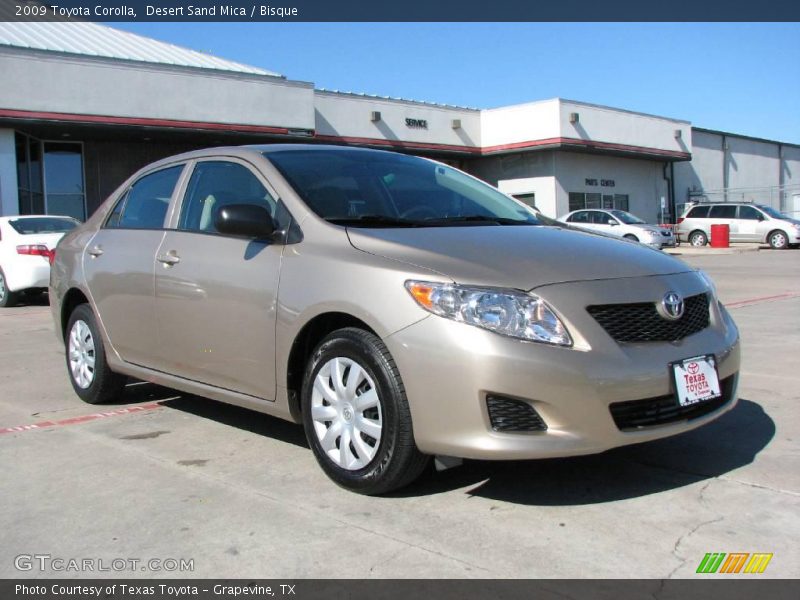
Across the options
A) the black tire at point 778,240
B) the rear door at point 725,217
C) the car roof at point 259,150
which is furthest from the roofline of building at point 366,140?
the car roof at point 259,150

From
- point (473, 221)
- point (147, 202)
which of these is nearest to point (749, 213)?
point (473, 221)

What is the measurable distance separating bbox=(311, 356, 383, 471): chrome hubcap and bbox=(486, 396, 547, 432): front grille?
53 cm

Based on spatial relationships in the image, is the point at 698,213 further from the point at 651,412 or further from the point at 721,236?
the point at 651,412

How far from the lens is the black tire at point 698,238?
31163 mm

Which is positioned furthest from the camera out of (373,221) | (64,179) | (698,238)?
(698,238)

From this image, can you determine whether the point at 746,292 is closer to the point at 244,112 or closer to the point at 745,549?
the point at 745,549

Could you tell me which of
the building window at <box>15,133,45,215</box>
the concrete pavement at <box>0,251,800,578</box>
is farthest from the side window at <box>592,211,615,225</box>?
the concrete pavement at <box>0,251,800,578</box>

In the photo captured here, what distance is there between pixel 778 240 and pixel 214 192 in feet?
93.6

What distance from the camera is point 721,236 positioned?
30.2 metres

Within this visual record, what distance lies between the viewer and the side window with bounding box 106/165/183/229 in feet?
16.7

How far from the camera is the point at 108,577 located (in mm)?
2949

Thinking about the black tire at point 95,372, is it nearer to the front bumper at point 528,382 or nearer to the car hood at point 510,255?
the car hood at point 510,255

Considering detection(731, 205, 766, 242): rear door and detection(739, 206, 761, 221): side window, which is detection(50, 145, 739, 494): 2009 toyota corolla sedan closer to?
detection(731, 205, 766, 242): rear door

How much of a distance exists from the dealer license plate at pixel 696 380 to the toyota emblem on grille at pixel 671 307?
20cm
